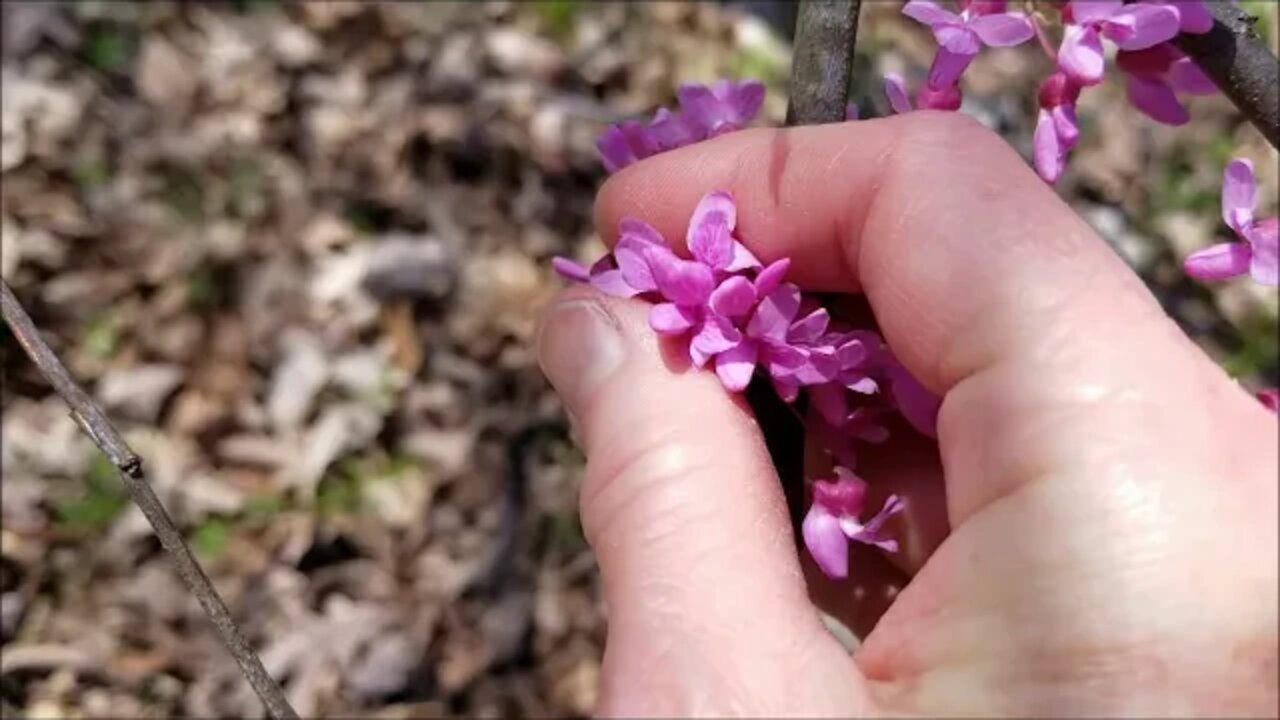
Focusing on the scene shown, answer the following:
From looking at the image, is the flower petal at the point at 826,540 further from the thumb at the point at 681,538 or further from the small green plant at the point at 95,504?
the small green plant at the point at 95,504

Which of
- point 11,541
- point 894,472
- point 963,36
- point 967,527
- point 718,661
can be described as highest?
point 963,36

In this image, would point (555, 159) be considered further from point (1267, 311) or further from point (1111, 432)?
point (1111, 432)

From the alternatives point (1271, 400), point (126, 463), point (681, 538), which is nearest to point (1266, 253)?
point (1271, 400)

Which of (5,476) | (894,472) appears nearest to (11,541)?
(5,476)

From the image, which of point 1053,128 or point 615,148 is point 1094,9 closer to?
point 1053,128

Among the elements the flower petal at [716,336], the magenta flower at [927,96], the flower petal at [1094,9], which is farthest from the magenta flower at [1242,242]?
the flower petal at [716,336]
